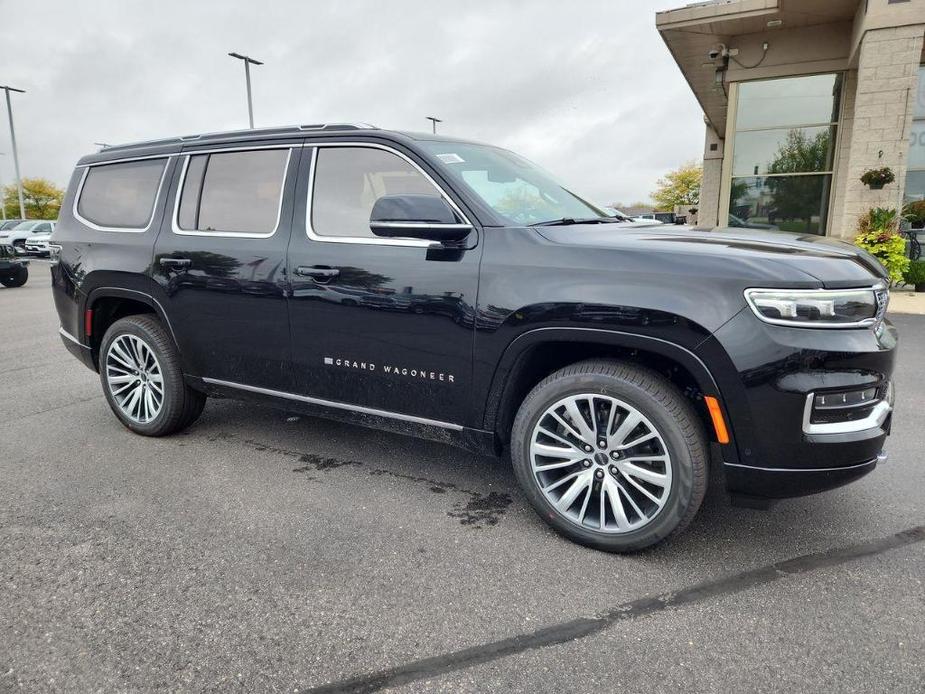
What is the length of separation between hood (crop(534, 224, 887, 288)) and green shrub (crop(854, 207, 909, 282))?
9.83m

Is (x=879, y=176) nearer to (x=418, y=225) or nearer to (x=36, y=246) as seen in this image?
(x=418, y=225)

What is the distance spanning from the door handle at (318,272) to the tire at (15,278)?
15480 millimetres

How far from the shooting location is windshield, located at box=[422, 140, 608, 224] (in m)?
3.23

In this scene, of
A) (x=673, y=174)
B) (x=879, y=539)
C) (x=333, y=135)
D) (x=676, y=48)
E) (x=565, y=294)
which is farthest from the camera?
(x=673, y=174)

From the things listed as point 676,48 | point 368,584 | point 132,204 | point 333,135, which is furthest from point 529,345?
point 676,48

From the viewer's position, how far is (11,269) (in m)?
15.3

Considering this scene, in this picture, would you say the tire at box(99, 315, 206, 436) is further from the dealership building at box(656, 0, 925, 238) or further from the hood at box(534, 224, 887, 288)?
the dealership building at box(656, 0, 925, 238)

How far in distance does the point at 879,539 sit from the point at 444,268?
2.34 metres

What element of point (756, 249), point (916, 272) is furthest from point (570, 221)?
point (916, 272)

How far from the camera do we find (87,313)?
443 centimetres

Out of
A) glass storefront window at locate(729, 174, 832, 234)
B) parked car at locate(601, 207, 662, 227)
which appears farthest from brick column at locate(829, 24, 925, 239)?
parked car at locate(601, 207, 662, 227)

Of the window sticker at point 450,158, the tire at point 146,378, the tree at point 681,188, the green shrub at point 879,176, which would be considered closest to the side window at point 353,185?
the window sticker at point 450,158

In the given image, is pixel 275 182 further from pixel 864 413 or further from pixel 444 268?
pixel 864 413

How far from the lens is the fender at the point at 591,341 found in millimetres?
2541
